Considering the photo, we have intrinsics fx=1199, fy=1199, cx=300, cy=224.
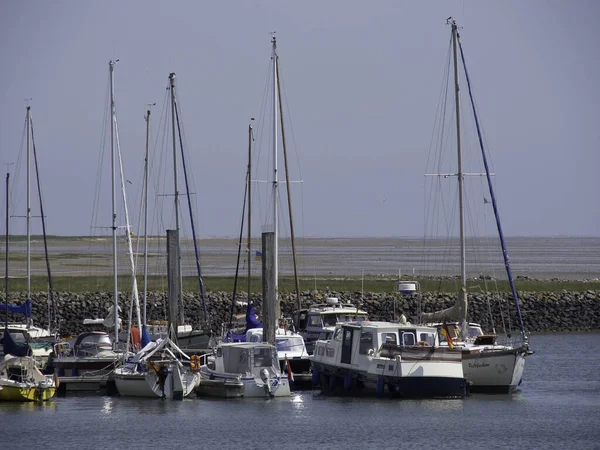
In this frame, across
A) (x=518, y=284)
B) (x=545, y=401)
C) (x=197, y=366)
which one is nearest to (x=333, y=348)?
(x=197, y=366)

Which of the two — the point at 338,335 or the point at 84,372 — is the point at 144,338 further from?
the point at 338,335

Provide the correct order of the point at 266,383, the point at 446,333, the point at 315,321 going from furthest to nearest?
1. the point at 315,321
2. the point at 446,333
3. the point at 266,383

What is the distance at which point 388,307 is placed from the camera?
7325 cm

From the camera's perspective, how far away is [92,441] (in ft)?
120

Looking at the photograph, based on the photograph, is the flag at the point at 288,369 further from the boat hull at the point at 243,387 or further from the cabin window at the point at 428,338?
the cabin window at the point at 428,338

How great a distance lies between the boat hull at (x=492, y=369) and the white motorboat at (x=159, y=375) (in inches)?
385

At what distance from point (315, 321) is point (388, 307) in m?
21.1

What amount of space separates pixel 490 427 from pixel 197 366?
36.7 feet

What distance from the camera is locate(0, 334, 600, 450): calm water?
36.1 m

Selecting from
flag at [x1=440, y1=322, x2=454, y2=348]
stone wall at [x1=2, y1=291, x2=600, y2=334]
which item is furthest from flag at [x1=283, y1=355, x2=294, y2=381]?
stone wall at [x1=2, y1=291, x2=600, y2=334]

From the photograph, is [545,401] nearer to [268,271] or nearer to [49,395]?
[268,271]

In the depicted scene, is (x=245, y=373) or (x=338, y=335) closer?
(x=245, y=373)

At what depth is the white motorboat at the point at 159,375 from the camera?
42562mm

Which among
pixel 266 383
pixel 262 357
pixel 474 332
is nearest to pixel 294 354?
pixel 262 357
